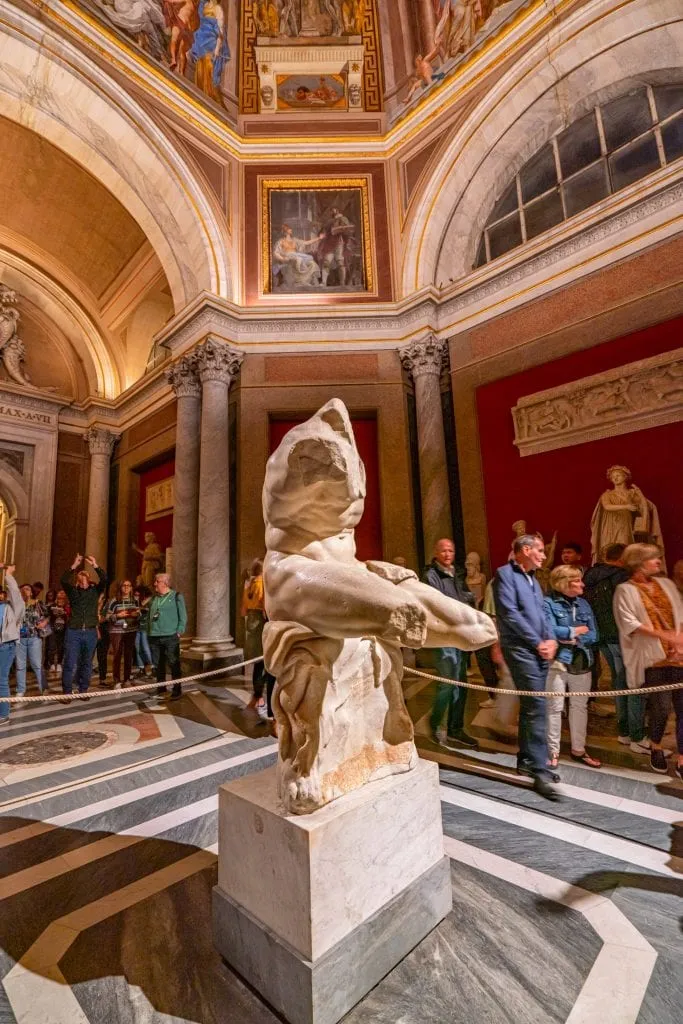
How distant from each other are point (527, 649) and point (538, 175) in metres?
8.97

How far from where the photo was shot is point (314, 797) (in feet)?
4.39

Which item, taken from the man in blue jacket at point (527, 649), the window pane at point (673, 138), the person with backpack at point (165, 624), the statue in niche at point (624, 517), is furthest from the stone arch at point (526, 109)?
the man in blue jacket at point (527, 649)

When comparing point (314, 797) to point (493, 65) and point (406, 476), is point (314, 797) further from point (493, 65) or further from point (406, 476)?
point (493, 65)

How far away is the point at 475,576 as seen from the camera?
7008 millimetres

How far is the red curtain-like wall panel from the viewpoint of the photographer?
35.8 feet

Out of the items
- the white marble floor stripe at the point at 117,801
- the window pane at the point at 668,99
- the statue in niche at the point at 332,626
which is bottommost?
the white marble floor stripe at the point at 117,801

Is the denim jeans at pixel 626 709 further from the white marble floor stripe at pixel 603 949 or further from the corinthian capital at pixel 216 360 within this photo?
the corinthian capital at pixel 216 360

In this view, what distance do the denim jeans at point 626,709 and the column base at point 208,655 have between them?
537cm

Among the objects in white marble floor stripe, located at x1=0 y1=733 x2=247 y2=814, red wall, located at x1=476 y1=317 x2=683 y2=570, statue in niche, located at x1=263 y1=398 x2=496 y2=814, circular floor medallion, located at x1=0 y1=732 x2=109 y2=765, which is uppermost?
red wall, located at x1=476 y1=317 x2=683 y2=570

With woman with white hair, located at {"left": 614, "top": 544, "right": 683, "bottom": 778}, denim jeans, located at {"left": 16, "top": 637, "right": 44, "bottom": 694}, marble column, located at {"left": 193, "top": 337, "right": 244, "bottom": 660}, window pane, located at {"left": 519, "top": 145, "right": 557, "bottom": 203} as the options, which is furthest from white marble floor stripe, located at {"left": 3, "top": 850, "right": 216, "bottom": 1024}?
window pane, located at {"left": 519, "top": 145, "right": 557, "bottom": 203}

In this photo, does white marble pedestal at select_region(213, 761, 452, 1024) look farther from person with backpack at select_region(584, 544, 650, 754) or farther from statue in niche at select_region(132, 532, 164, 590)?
statue in niche at select_region(132, 532, 164, 590)

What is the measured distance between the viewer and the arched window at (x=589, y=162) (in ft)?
22.7

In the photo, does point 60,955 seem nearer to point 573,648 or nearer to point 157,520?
point 573,648

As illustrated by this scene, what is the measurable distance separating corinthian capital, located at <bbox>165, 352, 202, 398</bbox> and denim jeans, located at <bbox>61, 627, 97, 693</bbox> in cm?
474
